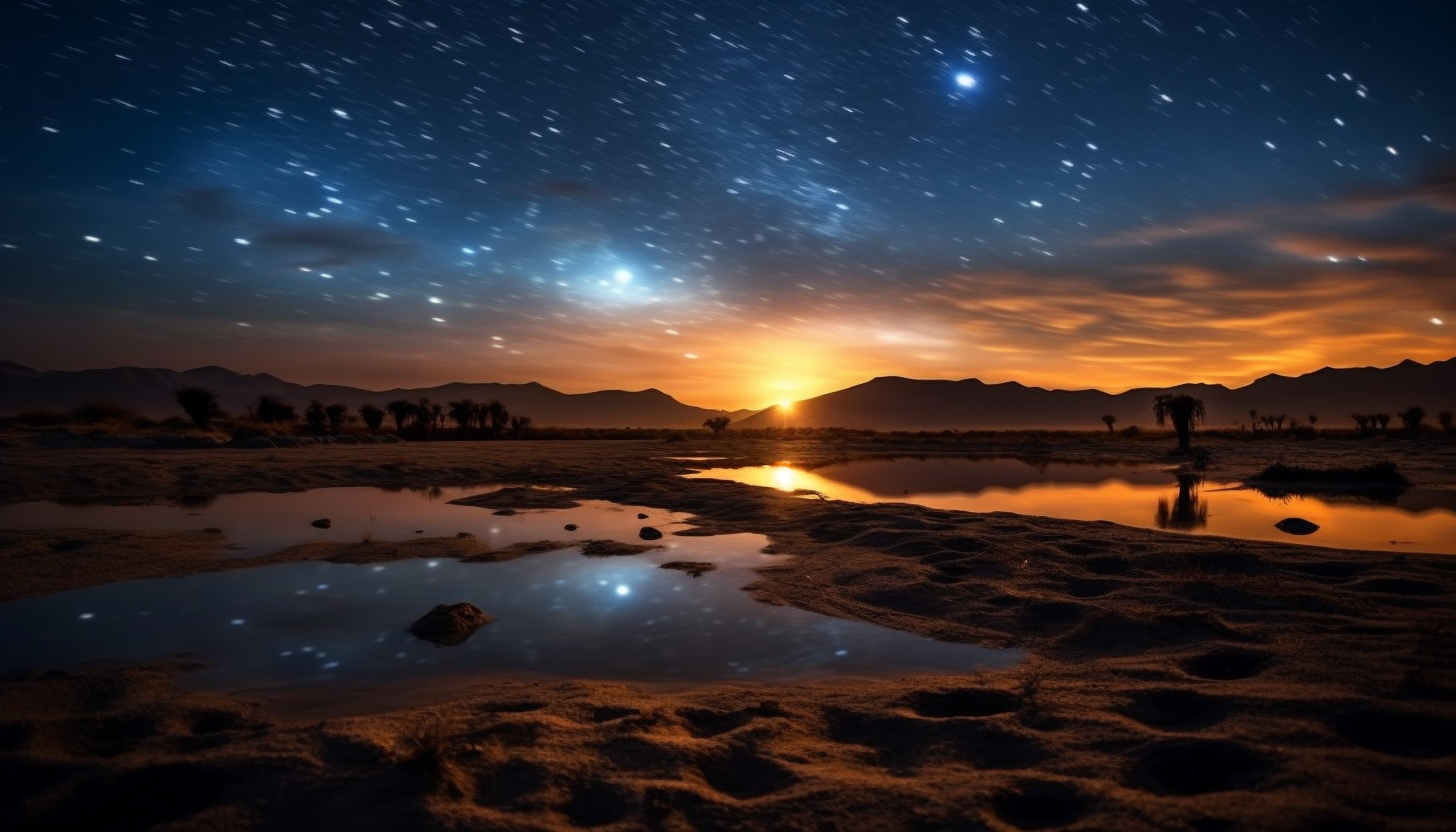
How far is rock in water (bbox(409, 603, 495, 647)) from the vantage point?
756cm

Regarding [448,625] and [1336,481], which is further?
[1336,481]

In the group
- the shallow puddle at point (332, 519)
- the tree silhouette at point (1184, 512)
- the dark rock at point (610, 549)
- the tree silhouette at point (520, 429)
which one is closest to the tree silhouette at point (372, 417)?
the tree silhouette at point (520, 429)

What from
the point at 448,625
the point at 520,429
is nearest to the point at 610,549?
the point at 448,625

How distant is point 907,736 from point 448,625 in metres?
5.11

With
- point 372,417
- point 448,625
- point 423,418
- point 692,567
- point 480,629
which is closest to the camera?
point 448,625

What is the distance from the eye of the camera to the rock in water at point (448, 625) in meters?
7.56

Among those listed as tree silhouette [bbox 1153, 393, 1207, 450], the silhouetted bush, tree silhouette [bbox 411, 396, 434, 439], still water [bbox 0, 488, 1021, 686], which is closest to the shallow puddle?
still water [bbox 0, 488, 1021, 686]

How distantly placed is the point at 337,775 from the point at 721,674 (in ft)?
10.7

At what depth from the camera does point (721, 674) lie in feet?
21.7

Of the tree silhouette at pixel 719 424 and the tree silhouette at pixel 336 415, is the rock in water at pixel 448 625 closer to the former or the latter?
the tree silhouette at pixel 336 415

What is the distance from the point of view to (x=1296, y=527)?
43.5 ft

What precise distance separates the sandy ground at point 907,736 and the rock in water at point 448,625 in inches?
57.0

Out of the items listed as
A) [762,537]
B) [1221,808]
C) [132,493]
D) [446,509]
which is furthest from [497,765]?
[132,493]

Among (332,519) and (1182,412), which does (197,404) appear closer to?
(332,519)
